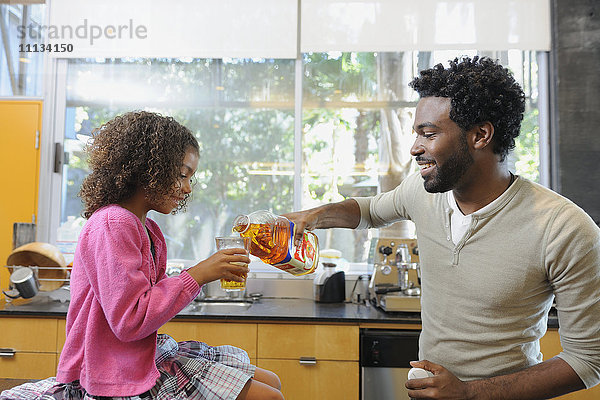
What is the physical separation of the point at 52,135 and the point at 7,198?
1.65 ft

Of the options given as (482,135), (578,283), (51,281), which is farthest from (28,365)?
(578,283)

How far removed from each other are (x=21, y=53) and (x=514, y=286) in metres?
3.46

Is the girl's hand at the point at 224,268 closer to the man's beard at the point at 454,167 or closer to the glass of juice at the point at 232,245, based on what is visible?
the glass of juice at the point at 232,245

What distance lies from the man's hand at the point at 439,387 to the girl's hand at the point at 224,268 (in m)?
0.54

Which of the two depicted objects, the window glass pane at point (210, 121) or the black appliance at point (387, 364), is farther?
the window glass pane at point (210, 121)

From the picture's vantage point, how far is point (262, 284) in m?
3.29

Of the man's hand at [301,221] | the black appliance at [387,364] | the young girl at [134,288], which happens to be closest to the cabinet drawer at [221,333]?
the black appliance at [387,364]

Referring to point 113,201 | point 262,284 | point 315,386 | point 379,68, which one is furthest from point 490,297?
point 379,68

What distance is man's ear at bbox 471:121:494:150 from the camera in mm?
1506

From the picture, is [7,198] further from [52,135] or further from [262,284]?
[262,284]

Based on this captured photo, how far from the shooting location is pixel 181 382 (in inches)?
57.4

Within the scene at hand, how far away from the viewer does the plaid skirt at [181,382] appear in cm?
138

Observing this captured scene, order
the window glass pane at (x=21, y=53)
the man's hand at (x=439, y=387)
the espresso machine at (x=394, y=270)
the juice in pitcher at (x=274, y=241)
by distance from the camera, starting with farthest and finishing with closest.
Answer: the window glass pane at (x=21, y=53), the espresso machine at (x=394, y=270), the juice in pitcher at (x=274, y=241), the man's hand at (x=439, y=387)

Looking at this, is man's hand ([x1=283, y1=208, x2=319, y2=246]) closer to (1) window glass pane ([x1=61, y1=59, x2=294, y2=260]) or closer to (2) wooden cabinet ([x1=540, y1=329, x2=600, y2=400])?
(2) wooden cabinet ([x1=540, y1=329, x2=600, y2=400])
